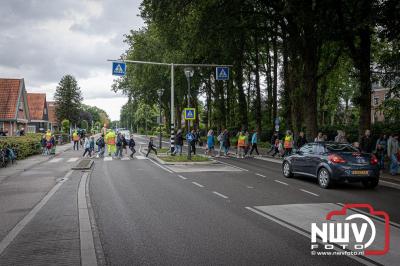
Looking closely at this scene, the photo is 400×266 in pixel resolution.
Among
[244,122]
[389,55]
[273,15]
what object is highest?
[273,15]

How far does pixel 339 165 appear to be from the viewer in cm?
1205

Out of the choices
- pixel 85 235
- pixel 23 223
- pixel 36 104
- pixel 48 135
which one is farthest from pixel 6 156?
pixel 36 104

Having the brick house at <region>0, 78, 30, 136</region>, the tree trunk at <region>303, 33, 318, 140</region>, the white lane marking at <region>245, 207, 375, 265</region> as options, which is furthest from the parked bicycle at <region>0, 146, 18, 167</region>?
the brick house at <region>0, 78, 30, 136</region>

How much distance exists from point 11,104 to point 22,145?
24.5 metres

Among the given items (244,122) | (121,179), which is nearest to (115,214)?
(121,179)

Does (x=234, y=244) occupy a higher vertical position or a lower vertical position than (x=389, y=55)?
lower

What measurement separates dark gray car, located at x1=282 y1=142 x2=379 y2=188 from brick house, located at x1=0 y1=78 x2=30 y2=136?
38084mm

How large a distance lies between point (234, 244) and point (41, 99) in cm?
6711

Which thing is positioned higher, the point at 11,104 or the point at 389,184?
the point at 11,104

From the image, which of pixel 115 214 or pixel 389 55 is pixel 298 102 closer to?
pixel 389 55

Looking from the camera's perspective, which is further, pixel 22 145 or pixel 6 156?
pixel 22 145

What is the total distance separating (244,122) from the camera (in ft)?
120

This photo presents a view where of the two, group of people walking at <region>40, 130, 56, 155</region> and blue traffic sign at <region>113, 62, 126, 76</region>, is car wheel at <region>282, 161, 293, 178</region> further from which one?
group of people walking at <region>40, 130, 56, 155</region>

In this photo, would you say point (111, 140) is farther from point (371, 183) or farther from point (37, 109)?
point (37, 109)
